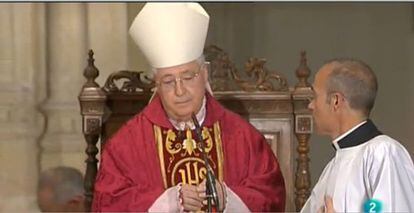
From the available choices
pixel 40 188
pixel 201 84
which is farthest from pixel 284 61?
Result: pixel 40 188

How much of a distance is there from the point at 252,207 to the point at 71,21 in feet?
2.13

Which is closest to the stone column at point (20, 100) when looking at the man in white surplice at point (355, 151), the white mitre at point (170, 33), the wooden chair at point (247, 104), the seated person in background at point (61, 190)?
the seated person in background at point (61, 190)

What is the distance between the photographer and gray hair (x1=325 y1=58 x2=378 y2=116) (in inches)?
92.4

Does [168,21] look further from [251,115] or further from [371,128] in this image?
[371,128]

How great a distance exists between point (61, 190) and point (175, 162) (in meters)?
0.31

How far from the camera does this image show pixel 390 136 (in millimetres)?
2465

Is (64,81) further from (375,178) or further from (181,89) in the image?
(375,178)

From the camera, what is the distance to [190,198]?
2.46 meters

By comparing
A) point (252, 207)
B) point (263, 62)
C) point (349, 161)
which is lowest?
point (252, 207)

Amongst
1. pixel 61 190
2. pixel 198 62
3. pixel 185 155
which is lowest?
pixel 61 190

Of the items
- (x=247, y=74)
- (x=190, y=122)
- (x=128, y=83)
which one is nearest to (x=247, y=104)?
(x=247, y=74)

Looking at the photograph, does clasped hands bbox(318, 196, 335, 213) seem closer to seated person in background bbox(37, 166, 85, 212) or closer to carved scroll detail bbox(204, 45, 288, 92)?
carved scroll detail bbox(204, 45, 288, 92)

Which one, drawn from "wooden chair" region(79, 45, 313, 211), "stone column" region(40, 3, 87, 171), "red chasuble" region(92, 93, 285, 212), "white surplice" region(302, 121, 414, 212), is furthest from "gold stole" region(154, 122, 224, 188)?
"white surplice" region(302, 121, 414, 212)

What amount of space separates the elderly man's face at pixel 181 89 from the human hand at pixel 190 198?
0.17m
